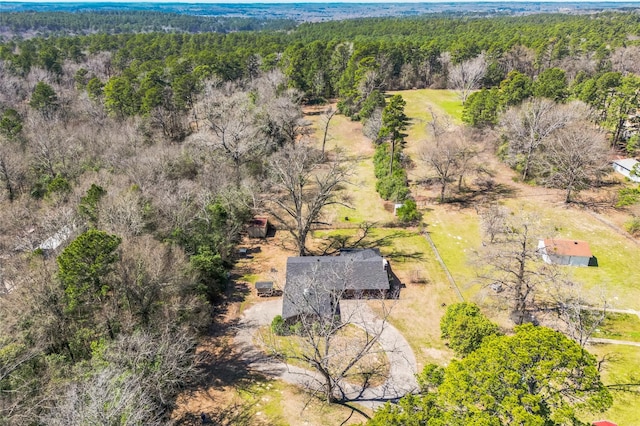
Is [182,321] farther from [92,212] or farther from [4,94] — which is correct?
[4,94]

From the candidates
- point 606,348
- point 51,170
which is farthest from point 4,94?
point 606,348

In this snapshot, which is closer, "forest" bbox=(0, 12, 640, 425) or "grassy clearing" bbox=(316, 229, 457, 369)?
"forest" bbox=(0, 12, 640, 425)

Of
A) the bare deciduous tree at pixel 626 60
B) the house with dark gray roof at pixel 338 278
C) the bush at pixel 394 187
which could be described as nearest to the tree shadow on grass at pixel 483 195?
the bush at pixel 394 187

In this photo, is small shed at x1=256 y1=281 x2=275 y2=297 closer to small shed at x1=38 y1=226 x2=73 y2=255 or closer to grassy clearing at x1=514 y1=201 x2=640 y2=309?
small shed at x1=38 y1=226 x2=73 y2=255

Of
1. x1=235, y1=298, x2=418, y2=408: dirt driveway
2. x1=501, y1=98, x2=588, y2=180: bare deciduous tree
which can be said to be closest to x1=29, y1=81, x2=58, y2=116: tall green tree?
x1=235, y1=298, x2=418, y2=408: dirt driveway

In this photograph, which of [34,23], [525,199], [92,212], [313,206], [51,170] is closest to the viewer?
[92,212]

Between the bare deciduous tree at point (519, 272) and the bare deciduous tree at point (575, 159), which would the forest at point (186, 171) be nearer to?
the bare deciduous tree at point (575, 159)

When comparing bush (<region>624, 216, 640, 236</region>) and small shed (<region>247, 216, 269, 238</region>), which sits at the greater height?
bush (<region>624, 216, 640, 236</region>)
